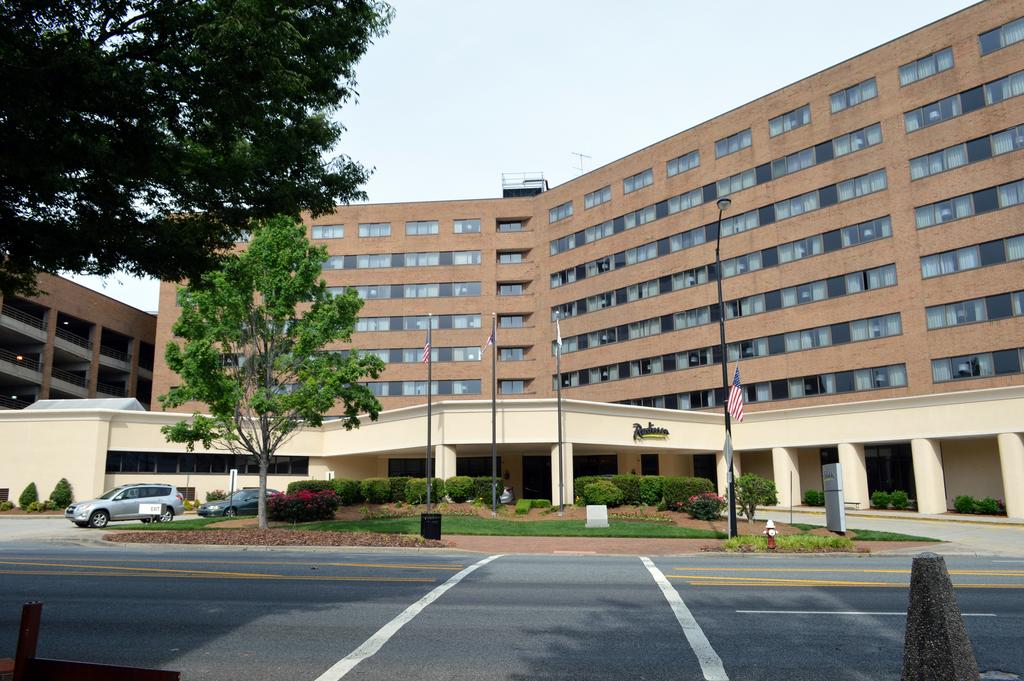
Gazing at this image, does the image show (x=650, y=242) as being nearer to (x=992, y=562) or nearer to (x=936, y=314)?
(x=936, y=314)

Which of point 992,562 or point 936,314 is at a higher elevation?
point 936,314

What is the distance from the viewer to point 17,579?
544 inches

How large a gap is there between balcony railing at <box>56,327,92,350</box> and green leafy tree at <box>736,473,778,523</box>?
53.4 metres

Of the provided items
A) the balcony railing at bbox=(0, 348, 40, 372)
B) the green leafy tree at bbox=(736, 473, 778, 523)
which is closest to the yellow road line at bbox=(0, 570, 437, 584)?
the green leafy tree at bbox=(736, 473, 778, 523)

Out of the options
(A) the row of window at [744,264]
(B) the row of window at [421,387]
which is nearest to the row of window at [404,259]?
(A) the row of window at [744,264]

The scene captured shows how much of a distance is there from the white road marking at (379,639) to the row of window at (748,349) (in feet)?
120

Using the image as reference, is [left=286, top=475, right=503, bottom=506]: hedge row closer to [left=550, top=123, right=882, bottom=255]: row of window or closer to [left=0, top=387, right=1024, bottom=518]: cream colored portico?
[left=0, top=387, right=1024, bottom=518]: cream colored portico

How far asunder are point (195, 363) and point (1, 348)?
145 feet

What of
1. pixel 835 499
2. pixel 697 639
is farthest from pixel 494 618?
pixel 835 499

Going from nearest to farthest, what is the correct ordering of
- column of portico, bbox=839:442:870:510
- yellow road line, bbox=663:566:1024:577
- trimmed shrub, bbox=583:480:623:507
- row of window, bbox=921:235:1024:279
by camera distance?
yellow road line, bbox=663:566:1024:577 → trimmed shrub, bbox=583:480:623:507 → row of window, bbox=921:235:1024:279 → column of portico, bbox=839:442:870:510

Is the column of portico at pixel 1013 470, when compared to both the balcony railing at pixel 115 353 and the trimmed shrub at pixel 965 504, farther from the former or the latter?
the balcony railing at pixel 115 353

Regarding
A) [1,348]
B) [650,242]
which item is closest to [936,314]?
[650,242]

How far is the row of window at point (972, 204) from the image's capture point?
37094 mm

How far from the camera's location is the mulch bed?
70.6ft
